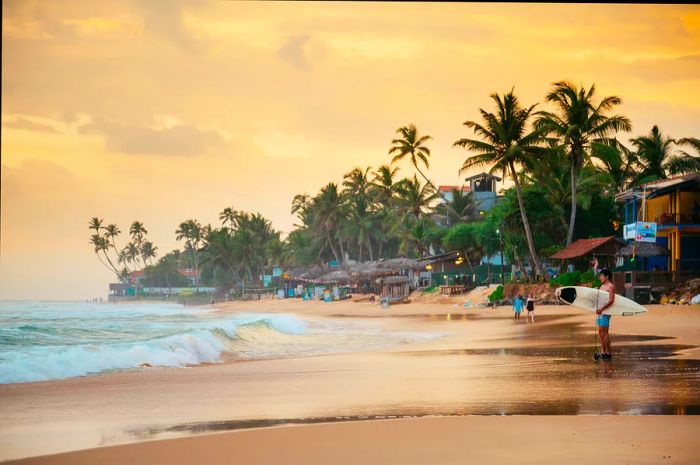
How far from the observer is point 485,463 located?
4.80 metres

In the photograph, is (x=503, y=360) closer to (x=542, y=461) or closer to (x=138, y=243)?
(x=542, y=461)

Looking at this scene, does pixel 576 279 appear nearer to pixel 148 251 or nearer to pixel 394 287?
pixel 394 287

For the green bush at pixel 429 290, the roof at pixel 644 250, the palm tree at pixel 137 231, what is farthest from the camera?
the palm tree at pixel 137 231

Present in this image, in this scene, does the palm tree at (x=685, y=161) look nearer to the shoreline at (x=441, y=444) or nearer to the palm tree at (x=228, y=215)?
the shoreline at (x=441, y=444)

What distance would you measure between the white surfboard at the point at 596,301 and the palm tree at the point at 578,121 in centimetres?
2056

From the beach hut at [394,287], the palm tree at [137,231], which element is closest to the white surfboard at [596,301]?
the beach hut at [394,287]

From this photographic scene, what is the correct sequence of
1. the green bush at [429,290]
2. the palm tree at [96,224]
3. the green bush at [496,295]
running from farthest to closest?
the palm tree at [96,224] < the green bush at [429,290] < the green bush at [496,295]

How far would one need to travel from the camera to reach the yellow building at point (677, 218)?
27719mm

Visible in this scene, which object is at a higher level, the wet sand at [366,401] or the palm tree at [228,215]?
the palm tree at [228,215]

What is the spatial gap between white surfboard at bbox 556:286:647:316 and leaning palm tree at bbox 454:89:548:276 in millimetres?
20680

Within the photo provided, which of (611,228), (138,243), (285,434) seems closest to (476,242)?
(611,228)

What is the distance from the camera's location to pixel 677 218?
27.8m

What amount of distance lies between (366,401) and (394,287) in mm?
40449

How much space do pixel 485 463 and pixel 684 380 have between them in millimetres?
4033
